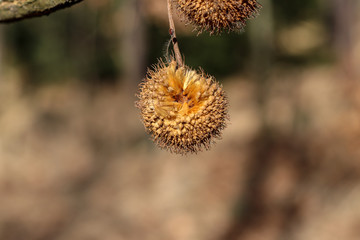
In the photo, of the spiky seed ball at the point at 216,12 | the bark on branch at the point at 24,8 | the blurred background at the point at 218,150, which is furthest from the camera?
the blurred background at the point at 218,150

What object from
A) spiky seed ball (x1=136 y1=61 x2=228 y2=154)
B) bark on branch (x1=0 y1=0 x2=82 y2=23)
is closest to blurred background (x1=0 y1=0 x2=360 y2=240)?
bark on branch (x1=0 y1=0 x2=82 y2=23)

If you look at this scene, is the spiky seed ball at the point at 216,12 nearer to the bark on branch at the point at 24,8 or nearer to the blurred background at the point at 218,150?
the bark on branch at the point at 24,8

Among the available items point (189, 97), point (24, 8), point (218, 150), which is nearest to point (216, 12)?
point (189, 97)

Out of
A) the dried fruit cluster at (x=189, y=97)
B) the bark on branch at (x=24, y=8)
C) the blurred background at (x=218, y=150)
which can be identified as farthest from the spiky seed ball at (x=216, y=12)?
the blurred background at (x=218, y=150)

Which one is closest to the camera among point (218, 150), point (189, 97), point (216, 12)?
point (216, 12)

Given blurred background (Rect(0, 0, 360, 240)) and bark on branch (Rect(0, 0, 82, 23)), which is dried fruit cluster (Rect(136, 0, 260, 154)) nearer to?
bark on branch (Rect(0, 0, 82, 23))

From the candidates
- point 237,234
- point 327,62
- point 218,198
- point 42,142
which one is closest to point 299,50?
point 327,62

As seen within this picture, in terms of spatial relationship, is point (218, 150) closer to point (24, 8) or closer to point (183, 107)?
point (183, 107)
